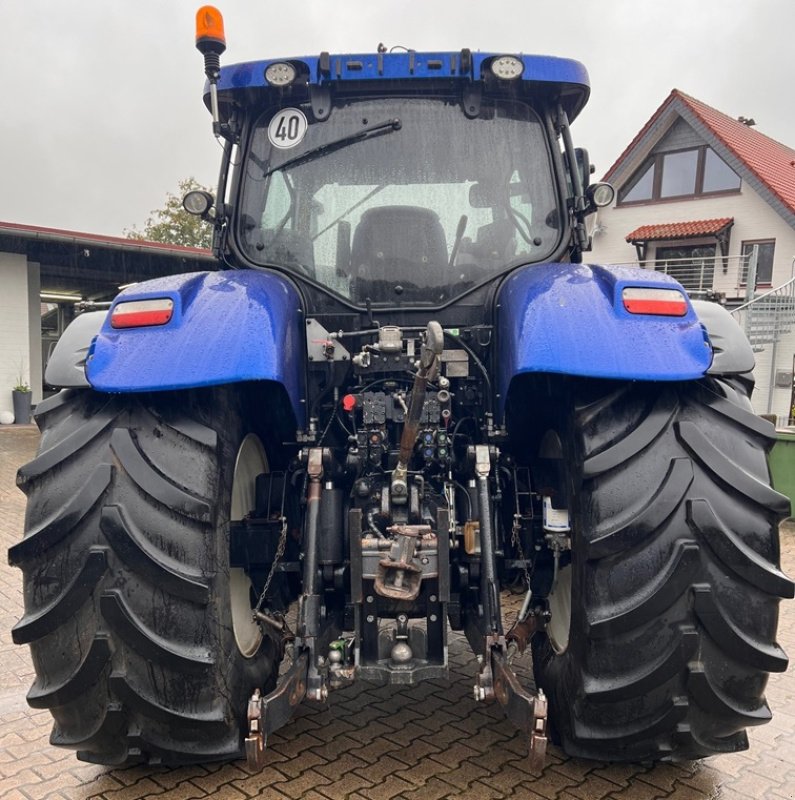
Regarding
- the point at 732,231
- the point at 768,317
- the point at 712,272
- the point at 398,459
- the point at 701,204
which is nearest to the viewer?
the point at 398,459

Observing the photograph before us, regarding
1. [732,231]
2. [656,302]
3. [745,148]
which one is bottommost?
[656,302]

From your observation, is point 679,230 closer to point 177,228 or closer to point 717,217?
point 717,217

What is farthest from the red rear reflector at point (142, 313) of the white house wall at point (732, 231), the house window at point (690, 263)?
the house window at point (690, 263)

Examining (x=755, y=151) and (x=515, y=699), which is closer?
(x=515, y=699)

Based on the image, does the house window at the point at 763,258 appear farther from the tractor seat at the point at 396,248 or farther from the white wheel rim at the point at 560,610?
the white wheel rim at the point at 560,610

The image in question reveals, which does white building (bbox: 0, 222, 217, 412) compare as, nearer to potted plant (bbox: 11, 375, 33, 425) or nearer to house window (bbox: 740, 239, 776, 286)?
potted plant (bbox: 11, 375, 33, 425)

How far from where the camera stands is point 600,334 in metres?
2.49

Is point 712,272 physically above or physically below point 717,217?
below

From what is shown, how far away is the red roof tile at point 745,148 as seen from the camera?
68.5 feet

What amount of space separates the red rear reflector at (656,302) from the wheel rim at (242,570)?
1.49 m

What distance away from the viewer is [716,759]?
3014 mm

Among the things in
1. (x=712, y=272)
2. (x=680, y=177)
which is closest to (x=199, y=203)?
(x=712, y=272)

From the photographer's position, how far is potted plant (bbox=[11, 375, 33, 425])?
53.0 ft

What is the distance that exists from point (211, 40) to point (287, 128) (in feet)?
1.68
